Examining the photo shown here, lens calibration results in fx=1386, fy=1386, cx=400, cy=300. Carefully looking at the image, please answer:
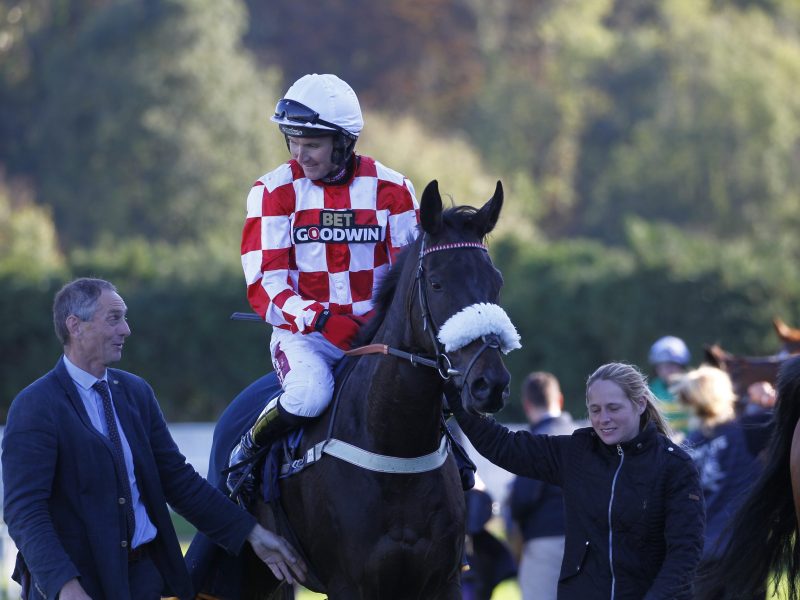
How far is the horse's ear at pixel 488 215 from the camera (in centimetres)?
479

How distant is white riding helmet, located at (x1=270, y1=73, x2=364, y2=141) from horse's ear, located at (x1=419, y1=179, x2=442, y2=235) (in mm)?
617

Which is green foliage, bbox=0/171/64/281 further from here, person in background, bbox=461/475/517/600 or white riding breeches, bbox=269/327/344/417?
white riding breeches, bbox=269/327/344/417

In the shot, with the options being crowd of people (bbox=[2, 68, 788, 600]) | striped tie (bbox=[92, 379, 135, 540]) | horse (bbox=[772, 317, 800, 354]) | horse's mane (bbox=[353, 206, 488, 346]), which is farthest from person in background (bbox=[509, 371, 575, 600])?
striped tie (bbox=[92, 379, 135, 540])

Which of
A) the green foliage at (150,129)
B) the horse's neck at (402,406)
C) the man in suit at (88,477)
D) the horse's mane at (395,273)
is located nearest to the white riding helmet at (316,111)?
the horse's mane at (395,273)

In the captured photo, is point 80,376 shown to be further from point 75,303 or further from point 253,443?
point 253,443

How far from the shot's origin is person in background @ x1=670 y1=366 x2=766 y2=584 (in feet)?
22.5

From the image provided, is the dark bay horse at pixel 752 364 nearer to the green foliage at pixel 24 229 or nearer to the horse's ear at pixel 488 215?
the horse's ear at pixel 488 215

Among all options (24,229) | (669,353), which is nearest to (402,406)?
(669,353)

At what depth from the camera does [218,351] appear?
62.1 ft

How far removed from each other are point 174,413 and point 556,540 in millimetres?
12459

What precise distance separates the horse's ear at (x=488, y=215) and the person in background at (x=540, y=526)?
2.59 meters

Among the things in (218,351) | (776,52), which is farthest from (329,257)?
(776,52)

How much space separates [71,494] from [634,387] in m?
1.92

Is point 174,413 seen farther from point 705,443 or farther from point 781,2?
point 781,2
